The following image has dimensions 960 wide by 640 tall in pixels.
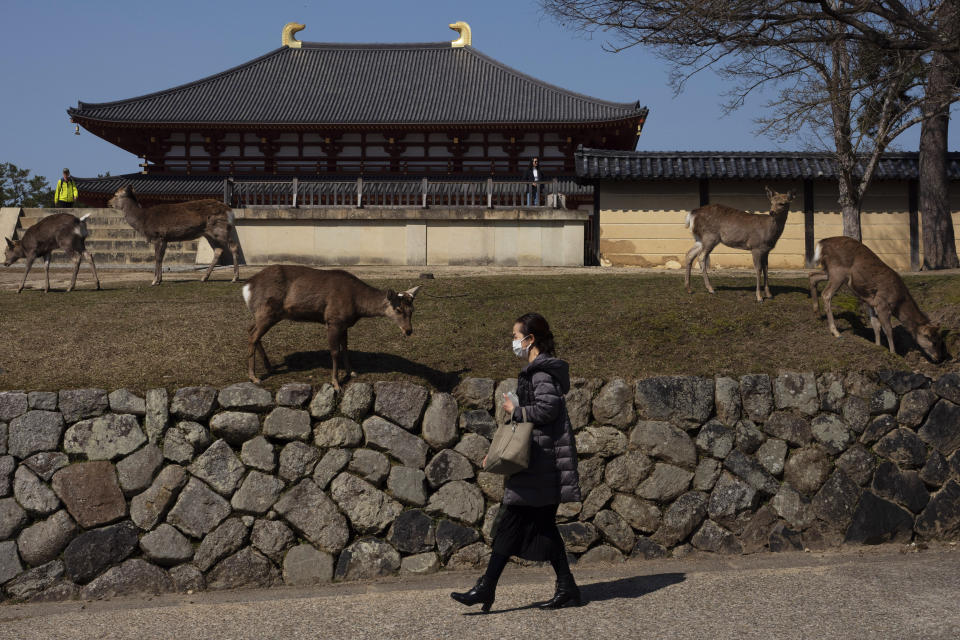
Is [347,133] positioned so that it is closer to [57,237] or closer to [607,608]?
[57,237]

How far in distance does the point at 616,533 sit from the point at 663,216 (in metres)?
14.8

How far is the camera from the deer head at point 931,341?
9.82 metres

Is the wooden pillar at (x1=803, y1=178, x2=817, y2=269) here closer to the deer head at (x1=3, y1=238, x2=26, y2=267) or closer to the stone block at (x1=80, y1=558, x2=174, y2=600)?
the deer head at (x1=3, y1=238, x2=26, y2=267)

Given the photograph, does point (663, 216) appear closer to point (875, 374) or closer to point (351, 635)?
point (875, 374)

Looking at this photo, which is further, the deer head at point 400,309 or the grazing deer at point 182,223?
the grazing deer at point 182,223

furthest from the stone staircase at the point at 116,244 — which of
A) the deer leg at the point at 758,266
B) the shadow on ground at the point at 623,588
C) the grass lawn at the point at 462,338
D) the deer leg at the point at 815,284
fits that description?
the shadow on ground at the point at 623,588

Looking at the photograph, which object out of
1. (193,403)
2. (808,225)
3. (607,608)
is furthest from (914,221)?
(193,403)

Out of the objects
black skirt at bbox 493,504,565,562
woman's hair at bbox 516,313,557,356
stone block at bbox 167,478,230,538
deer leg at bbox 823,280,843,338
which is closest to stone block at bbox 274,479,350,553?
stone block at bbox 167,478,230,538

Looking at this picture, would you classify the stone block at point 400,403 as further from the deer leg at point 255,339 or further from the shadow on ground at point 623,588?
the shadow on ground at point 623,588

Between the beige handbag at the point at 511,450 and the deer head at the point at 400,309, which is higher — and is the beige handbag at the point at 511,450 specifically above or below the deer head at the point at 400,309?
below

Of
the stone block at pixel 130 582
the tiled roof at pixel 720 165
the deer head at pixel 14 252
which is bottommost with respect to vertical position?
the stone block at pixel 130 582

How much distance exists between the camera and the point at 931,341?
9.82m

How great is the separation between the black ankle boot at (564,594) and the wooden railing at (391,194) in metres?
17.7

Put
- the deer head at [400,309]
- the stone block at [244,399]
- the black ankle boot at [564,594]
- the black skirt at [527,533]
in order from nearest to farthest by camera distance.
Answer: the black skirt at [527,533], the black ankle boot at [564,594], the stone block at [244,399], the deer head at [400,309]
